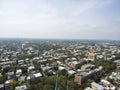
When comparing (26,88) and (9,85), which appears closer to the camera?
(26,88)

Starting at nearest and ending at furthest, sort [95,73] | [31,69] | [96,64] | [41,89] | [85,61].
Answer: [41,89] → [95,73] → [31,69] → [96,64] → [85,61]

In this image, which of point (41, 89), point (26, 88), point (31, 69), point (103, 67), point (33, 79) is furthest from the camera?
point (103, 67)

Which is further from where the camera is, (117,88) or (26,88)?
(117,88)

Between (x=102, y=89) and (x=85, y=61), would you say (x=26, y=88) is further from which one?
(x=85, y=61)

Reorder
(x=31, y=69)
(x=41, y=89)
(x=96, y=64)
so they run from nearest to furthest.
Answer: (x=41, y=89) → (x=31, y=69) → (x=96, y=64)

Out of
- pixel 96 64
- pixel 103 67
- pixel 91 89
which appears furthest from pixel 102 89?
pixel 96 64

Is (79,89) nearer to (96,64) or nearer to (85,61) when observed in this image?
(96,64)

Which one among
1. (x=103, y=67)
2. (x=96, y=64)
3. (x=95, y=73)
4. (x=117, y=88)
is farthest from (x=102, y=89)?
(x=96, y=64)

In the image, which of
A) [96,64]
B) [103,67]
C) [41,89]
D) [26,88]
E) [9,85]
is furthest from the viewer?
[96,64]
